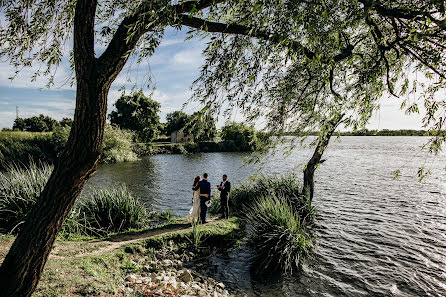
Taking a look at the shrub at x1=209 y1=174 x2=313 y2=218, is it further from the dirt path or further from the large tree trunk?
the large tree trunk

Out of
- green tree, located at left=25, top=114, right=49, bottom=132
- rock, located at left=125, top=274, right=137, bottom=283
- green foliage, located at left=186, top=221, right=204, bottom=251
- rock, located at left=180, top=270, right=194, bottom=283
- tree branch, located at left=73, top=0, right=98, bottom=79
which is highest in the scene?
green tree, located at left=25, top=114, right=49, bottom=132

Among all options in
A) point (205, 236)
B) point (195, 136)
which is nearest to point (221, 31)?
point (195, 136)

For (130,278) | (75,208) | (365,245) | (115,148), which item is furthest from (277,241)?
(115,148)

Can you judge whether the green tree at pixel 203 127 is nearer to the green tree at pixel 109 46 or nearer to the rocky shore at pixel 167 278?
the green tree at pixel 109 46

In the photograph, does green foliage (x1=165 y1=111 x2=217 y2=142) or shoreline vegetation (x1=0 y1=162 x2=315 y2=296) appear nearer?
green foliage (x1=165 y1=111 x2=217 y2=142)

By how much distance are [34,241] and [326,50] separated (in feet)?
18.2

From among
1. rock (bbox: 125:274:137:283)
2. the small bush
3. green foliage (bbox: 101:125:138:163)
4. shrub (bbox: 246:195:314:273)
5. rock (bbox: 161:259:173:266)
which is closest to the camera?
rock (bbox: 125:274:137:283)

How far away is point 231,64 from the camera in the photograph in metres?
4.28

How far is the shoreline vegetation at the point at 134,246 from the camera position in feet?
18.0

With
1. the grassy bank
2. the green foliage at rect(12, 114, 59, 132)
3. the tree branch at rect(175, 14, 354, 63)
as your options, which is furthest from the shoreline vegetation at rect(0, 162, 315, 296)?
the green foliage at rect(12, 114, 59, 132)

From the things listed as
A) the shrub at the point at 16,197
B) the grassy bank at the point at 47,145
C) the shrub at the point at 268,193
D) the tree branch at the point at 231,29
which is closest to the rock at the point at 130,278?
the shrub at the point at 16,197

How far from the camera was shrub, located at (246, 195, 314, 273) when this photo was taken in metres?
8.58

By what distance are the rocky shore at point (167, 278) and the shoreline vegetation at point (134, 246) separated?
2 cm

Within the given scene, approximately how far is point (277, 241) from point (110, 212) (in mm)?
7189
